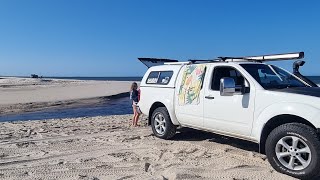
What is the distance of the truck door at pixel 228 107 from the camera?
6453 mm

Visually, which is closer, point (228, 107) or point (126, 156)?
point (228, 107)

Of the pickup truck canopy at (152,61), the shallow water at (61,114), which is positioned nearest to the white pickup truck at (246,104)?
the pickup truck canopy at (152,61)

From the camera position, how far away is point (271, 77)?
6.80m

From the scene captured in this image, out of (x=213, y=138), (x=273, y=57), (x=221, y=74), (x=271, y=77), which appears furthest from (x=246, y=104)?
(x=213, y=138)

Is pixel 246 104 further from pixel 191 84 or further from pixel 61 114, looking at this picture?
pixel 61 114

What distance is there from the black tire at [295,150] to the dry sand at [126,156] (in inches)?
7.8

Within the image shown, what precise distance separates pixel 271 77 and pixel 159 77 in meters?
3.01

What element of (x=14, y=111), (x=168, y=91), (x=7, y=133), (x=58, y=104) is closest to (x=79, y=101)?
(x=58, y=104)

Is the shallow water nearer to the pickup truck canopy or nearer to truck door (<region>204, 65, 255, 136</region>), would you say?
the pickup truck canopy

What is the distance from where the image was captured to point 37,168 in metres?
6.06

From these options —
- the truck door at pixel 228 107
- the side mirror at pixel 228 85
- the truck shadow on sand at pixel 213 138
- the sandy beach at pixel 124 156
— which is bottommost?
the sandy beach at pixel 124 156

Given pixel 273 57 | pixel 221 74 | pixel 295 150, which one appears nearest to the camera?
pixel 295 150

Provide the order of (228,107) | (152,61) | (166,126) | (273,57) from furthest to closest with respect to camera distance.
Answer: (152,61) < (166,126) < (273,57) < (228,107)

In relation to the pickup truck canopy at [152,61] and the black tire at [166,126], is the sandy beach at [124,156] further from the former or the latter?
the pickup truck canopy at [152,61]
